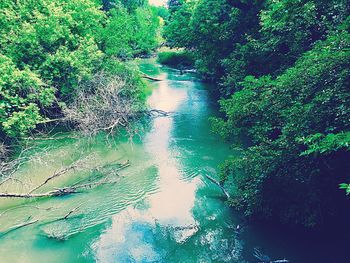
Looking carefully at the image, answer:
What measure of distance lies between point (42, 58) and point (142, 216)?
1147cm

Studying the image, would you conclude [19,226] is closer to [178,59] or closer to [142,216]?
[142,216]

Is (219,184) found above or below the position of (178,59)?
above

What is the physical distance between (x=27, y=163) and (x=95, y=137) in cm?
411

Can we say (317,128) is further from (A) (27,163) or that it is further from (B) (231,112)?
(A) (27,163)

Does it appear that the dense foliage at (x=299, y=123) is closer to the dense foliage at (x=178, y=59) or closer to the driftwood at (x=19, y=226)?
the driftwood at (x=19, y=226)

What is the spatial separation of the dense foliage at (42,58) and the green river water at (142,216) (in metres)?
2.40

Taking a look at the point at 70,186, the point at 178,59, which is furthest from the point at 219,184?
the point at 178,59

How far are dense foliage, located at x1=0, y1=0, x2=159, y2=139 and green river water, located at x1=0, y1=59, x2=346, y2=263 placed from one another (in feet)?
7.87

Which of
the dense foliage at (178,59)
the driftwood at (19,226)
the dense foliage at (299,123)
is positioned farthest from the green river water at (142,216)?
the dense foliage at (178,59)

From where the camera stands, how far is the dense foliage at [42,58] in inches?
554

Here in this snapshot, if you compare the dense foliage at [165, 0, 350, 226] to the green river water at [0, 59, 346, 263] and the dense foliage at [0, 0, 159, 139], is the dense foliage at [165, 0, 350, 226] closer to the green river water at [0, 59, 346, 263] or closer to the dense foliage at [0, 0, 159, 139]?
the green river water at [0, 59, 346, 263]

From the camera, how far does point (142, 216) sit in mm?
11133

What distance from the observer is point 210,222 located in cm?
1066

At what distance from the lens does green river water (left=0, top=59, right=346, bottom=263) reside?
9.34 m
